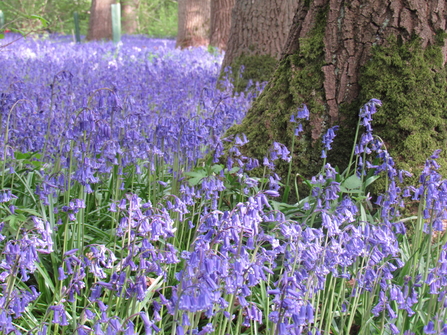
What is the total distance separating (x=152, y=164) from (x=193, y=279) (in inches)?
71.0

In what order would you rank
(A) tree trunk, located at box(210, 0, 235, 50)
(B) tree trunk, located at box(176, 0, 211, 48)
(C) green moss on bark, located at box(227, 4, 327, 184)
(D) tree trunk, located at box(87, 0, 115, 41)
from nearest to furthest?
(C) green moss on bark, located at box(227, 4, 327, 184)
(A) tree trunk, located at box(210, 0, 235, 50)
(B) tree trunk, located at box(176, 0, 211, 48)
(D) tree trunk, located at box(87, 0, 115, 41)

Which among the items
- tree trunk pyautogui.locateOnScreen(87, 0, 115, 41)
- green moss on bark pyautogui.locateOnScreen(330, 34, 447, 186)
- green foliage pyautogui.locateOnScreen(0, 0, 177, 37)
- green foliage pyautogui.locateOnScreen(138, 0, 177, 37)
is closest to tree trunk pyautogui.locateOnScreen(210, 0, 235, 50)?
Result: tree trunk pyautogui.locateOnScreen(87, 0, 115, 41)

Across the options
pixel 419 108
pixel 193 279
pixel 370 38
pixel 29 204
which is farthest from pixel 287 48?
pixel 193 279

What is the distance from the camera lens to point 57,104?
4.57m

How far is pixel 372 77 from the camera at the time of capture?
3646mm

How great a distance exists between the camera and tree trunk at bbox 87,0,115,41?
21000 millimetres

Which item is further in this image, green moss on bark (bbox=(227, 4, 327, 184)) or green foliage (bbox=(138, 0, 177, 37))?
green foliage (bbox=(138, 0, 177, 37))

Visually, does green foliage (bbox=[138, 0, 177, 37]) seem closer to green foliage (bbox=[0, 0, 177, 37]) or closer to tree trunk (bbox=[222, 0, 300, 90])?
green foliage (bbox=[0, 0, 177, 37])

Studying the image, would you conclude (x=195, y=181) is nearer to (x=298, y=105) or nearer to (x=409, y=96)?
(x=298, y=105)

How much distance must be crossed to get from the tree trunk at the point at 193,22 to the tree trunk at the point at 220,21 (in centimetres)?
272

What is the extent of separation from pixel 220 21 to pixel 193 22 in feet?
10.8

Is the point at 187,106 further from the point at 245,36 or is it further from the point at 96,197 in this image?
the point at 245,36

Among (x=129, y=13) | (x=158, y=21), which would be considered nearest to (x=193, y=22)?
(x=129, y=13)

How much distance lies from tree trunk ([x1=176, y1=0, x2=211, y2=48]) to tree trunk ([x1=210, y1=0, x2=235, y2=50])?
2.72 metres
